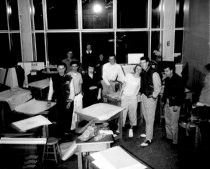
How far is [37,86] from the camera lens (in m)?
6.81

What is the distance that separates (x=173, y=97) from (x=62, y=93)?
200cm

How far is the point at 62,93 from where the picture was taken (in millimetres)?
5082

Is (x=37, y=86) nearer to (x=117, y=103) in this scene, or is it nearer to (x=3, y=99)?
(x=3, y=99)

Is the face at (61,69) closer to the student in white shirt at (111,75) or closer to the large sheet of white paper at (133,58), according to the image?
the student in white shirt at (111,75)

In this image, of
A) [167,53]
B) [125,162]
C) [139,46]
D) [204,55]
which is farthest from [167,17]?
[139,46]

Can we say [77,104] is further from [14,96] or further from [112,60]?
[112,60]

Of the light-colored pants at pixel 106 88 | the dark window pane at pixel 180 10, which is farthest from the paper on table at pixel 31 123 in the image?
the dark window pane at pixel 180 10

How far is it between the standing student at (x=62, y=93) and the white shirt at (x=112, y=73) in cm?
154

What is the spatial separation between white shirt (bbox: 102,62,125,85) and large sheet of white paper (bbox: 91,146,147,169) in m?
4.11

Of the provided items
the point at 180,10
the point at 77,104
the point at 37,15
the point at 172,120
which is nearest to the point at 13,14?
the point at 37,15

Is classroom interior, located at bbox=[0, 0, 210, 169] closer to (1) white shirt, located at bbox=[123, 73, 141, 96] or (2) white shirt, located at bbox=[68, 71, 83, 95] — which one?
(1) white shirt, located at bbox=[123, 73, 141, 96]

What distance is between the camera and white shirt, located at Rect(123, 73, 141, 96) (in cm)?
514

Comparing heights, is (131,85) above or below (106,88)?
above

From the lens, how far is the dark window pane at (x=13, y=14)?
8.65 meters
